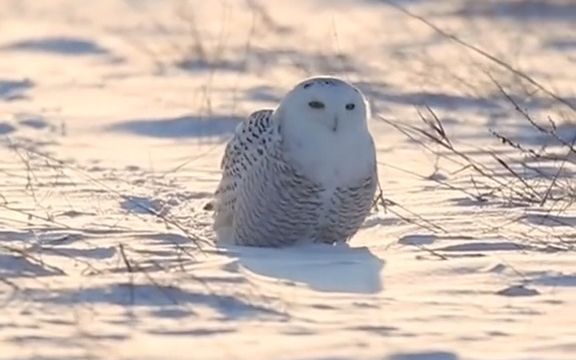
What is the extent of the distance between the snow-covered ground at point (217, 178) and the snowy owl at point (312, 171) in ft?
0.39

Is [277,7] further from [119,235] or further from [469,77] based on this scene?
[119,235]

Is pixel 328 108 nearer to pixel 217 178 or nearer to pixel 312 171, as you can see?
pixel 312 171

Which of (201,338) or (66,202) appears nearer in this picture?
(201,338)

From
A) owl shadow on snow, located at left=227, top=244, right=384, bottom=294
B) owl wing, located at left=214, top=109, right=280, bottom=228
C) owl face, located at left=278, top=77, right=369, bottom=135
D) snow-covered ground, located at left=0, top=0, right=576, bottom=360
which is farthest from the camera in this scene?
owl wing, located at left=214, top=109, right=280, bottom=228

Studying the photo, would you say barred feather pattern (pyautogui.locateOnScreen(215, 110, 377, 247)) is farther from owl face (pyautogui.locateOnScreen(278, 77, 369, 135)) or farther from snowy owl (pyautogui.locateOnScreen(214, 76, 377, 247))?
owl face (pyautogui.locateOnScreen(278, 77, 369, 135))

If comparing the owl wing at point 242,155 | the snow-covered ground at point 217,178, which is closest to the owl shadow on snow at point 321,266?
the snow-covered ground at point 217,178

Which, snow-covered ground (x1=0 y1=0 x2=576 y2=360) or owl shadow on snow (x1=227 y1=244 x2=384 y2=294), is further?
owl shadow on snow (x1=227 y1=244 x2=384 y2=294)

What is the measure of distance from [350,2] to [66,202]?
26.4 ft

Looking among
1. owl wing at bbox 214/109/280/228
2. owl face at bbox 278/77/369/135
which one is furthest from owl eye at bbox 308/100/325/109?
owl wing at bbox 214/109/280/228

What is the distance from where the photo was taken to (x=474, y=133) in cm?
956

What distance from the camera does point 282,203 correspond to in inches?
265

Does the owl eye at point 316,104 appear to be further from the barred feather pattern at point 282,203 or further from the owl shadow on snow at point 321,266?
the owl shadow on snow at point 321,266

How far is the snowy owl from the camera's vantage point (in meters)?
6.67

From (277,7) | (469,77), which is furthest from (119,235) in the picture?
(277,7)
